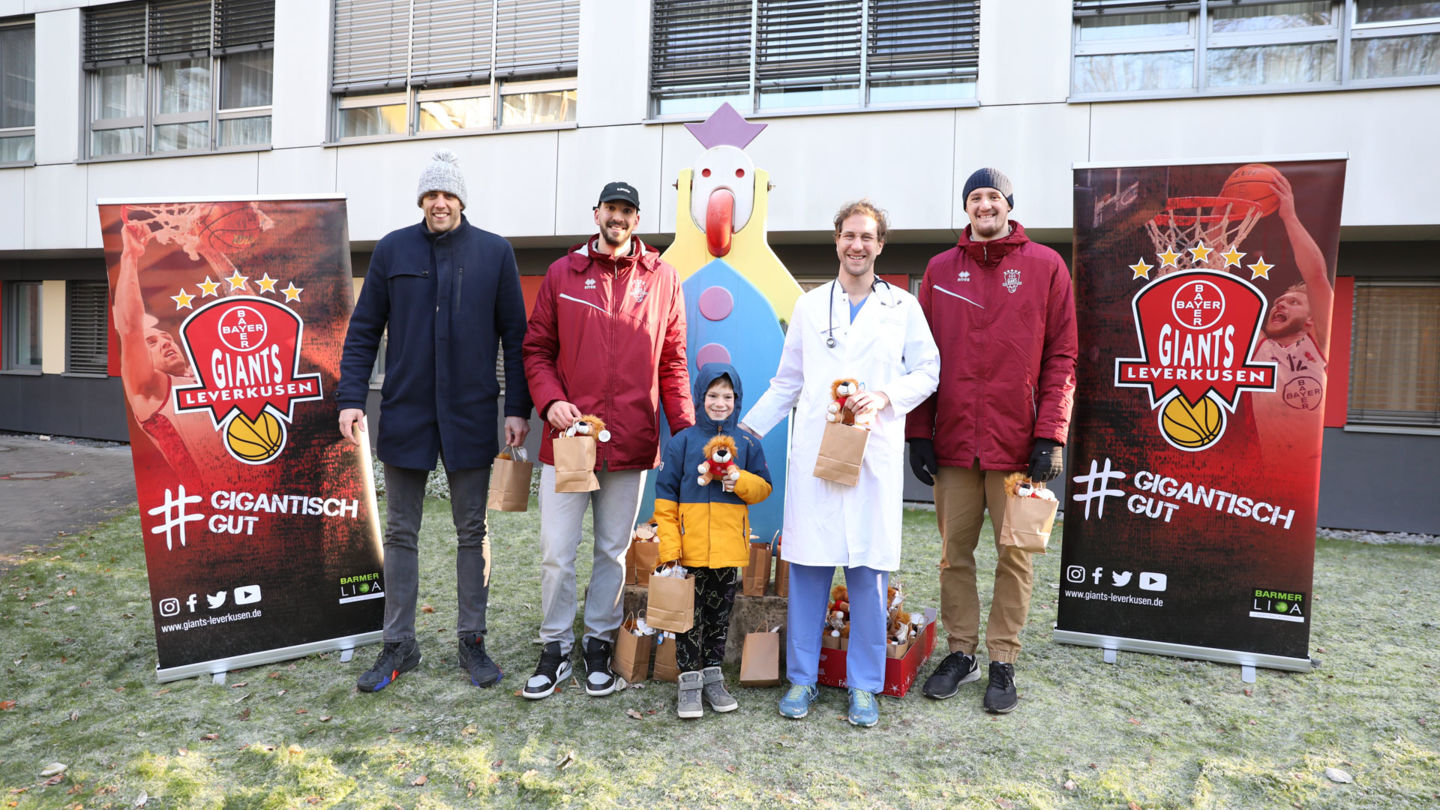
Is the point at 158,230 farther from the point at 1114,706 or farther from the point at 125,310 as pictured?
the point at 1114,706

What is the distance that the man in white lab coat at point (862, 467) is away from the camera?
9.97ft

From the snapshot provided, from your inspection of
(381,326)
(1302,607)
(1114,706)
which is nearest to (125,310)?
(381,326)

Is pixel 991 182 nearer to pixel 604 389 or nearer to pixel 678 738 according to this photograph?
pixel 604 389

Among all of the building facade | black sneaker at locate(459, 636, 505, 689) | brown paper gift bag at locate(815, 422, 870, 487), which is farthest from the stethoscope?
the building facade

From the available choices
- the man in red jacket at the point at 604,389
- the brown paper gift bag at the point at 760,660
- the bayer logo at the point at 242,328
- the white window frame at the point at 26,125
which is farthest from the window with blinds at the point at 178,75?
the brown paper gift bag at the point at 760,660

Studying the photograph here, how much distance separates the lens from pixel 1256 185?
3.53 m

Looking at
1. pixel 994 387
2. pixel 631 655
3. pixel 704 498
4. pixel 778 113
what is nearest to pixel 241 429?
pixel 631 655

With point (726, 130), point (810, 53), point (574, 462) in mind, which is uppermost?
point (810, 53)

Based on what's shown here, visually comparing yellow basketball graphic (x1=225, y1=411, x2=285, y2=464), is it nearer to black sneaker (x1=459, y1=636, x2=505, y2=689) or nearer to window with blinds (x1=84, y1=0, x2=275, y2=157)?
black sneaker (x1=459, y1=636, x2=505, y2=689)

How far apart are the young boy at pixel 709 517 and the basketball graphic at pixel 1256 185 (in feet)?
7.61

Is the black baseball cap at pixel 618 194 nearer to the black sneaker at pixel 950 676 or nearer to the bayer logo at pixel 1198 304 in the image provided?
the black sneaker at pixel 950 676

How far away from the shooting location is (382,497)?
296 inches

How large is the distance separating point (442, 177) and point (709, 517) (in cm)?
170

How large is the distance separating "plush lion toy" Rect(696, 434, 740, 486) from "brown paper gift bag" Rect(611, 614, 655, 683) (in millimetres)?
816
